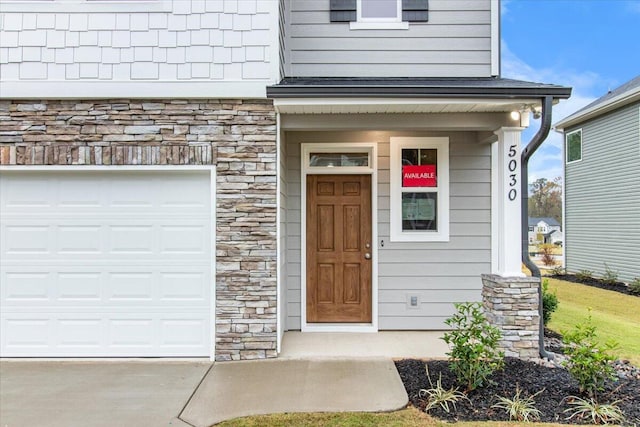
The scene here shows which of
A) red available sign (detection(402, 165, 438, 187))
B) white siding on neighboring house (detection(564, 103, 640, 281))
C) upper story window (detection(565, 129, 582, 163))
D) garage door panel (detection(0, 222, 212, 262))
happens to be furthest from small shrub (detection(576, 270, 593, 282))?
garage door panel (detection(0, 222, 212, 262))

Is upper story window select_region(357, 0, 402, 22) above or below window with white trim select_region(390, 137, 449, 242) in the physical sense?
above

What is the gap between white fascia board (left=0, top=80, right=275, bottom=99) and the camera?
4617 millimetres

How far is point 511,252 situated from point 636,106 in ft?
29.3

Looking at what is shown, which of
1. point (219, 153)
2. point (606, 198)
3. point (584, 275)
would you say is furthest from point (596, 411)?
point (606, 198)

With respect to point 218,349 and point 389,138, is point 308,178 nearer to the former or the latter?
point 389,138

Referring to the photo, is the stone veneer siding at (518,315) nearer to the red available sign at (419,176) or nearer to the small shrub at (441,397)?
the small shrub at (441,397)

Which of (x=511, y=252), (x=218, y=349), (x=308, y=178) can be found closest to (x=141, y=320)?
(x=218, y=349)

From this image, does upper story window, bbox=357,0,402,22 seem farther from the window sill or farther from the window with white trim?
the window with white trim

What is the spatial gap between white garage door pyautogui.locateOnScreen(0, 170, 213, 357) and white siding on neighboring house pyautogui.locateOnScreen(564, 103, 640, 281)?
11.2m

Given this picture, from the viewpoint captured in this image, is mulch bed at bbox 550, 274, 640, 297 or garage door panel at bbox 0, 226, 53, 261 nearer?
garage door panel at bbox 0, 226, 53, 261

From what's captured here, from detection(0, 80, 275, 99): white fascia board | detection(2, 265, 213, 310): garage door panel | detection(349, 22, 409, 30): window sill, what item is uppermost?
detection(349, 22, 409, 30): window sill

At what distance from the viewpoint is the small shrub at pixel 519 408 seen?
10.8 feet

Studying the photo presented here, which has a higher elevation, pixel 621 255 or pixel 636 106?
pixel 636 106

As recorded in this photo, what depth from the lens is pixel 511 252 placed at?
4711mm
